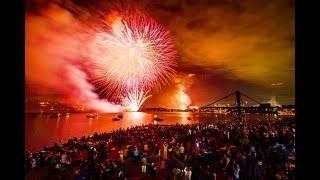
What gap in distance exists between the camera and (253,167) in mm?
5922
